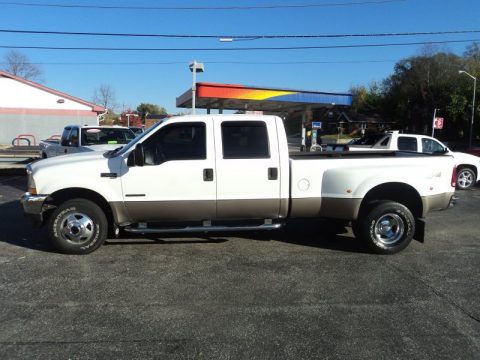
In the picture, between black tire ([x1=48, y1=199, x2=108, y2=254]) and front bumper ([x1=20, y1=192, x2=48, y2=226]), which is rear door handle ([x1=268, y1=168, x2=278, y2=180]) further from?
front bumper ([x1=20, y1=192, x2=48, y2=226])

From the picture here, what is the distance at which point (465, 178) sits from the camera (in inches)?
538

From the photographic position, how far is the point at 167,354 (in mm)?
3576

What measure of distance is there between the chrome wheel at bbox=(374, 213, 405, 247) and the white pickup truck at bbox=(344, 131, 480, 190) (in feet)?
23.3

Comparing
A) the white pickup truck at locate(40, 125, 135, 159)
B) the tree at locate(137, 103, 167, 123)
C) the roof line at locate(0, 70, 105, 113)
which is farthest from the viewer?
the tree at locate(137, 103, 167, 123)

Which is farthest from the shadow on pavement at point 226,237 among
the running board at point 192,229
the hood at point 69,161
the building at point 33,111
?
the building at point 33,111

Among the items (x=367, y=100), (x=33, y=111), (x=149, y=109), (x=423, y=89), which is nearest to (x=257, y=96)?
(x=33, y=111)

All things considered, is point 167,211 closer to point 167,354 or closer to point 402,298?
point 167,354

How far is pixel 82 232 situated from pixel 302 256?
117 inches

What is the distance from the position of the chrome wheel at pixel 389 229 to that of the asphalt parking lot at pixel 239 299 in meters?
0.24

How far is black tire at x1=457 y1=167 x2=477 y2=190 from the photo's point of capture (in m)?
13.6

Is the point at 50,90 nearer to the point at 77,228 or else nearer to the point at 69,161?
the point at 69,161

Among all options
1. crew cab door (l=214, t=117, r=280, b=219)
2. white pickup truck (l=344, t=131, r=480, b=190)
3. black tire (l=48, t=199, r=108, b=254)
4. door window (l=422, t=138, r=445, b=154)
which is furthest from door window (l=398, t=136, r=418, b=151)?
black tire (l=48, t=199, r=108, b=254)

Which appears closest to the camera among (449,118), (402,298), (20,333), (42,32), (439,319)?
(20,333)

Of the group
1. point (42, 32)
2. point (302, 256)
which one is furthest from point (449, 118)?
point (302, 256)
